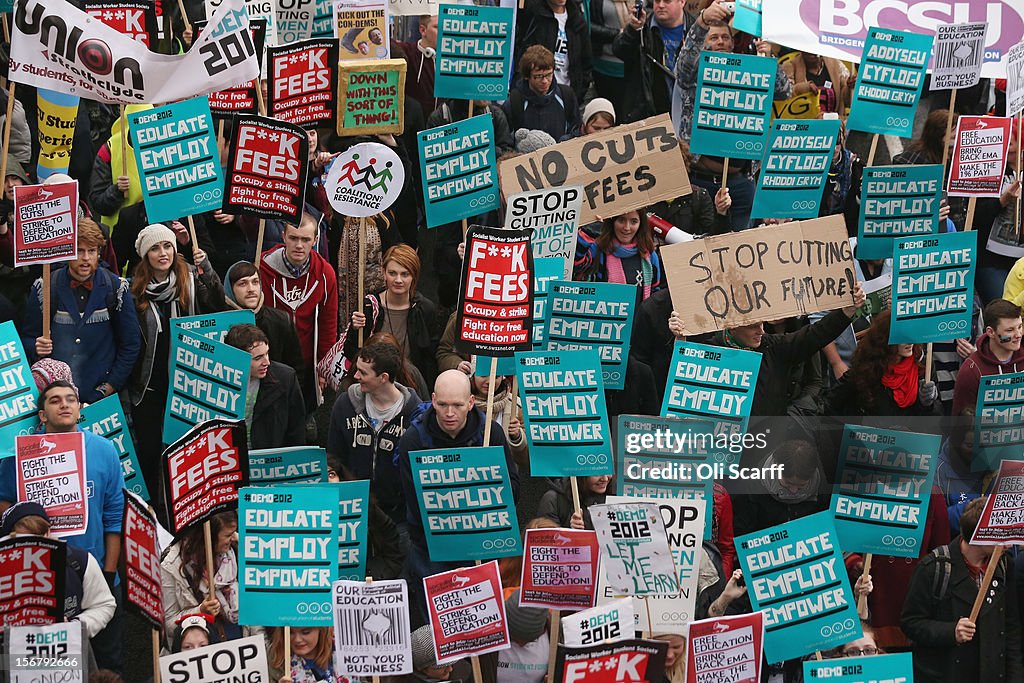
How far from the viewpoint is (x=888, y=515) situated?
9.66 meters

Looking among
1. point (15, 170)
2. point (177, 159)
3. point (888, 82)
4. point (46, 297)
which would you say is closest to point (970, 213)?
point (888, 82)

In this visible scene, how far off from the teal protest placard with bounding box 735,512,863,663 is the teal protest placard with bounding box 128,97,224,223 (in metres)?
4.32

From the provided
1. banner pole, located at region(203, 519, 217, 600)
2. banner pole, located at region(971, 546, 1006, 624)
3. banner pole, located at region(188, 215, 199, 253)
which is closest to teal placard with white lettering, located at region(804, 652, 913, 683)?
banner pole, located at region(971, 546, 1006, 624)

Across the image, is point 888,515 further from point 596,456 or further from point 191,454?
point 191,454

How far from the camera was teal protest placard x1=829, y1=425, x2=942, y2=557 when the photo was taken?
9.65 m

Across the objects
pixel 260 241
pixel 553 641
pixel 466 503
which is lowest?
pixel 553 641

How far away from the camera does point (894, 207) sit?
12.1 meters

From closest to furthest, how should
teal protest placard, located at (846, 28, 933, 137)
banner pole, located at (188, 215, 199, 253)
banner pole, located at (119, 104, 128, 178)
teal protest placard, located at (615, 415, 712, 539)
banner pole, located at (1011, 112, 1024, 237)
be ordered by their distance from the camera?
teal protest placard, located at (615, 415, 712, 539) → banner pole, located at (188, 215, 199, 253) → banner pole, located at (119, 104, 128, 178) → banner pole, located at (1011, 112, 1024, 237) → teal protest placard, located at (846, 28, 933, 137)

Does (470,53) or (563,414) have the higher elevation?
(470,53)

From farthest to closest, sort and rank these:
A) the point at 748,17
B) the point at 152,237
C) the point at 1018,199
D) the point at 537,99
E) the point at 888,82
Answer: the point at 748,17, the point at 537,99, the point at 888,82, the point at 1018,199, the point at 152,237

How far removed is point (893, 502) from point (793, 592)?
93 cm

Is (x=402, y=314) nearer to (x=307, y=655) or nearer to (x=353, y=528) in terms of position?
(x=353, y=528)

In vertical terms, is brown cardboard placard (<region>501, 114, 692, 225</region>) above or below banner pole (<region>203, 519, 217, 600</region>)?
above

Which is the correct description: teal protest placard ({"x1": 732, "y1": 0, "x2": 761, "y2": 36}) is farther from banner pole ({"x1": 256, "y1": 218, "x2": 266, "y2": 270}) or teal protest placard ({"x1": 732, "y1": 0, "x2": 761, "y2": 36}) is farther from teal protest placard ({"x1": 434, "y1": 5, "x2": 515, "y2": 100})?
banner pole ({"x1": 256, "y1": 218, "x2": 266, "y2": 270})
